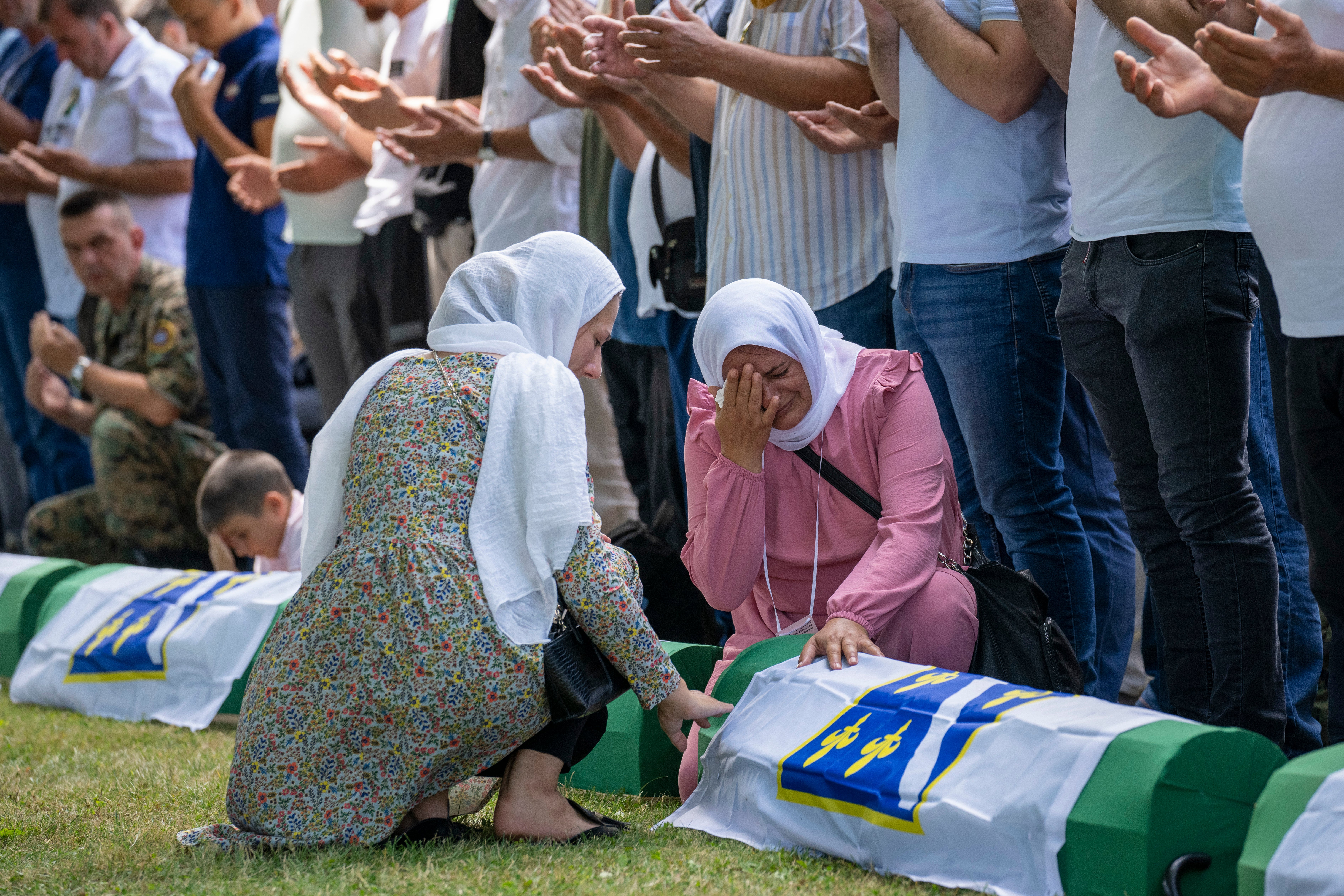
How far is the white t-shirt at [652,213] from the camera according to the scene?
437 centimetres

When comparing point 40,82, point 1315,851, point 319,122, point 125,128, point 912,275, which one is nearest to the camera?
point 1315,851

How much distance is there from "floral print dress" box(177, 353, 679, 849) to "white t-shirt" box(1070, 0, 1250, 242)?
120 cm

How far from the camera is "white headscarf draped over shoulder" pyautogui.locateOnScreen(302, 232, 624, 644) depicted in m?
2.64

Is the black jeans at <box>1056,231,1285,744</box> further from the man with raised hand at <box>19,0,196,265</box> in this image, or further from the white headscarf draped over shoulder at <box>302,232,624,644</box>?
the man with raised hand at <box>19,0,196,265</box>

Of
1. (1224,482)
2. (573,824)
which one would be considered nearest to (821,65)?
(1224,482)

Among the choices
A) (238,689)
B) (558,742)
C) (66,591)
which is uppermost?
(558,742)

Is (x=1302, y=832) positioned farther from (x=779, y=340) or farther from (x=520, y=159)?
(x=520, y=159)

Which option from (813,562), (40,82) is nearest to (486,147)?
(813,562)

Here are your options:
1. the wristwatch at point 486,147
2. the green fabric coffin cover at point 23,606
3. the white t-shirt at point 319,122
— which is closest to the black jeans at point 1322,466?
the wristwatch at point 486,147

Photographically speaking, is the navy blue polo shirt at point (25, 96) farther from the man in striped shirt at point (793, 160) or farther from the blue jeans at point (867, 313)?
the blue jeans at point (867, 313)

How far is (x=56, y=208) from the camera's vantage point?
721cm

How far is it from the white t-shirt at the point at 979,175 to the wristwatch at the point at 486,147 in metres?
1.89

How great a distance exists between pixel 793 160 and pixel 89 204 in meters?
3.83

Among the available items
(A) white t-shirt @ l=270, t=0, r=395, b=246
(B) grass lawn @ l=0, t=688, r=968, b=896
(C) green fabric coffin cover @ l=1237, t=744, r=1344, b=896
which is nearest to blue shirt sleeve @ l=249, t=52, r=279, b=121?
(A) white t-shirt @ l=270, t=0, r=395, b=246
